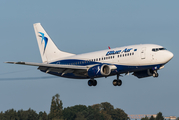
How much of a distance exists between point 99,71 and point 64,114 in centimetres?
8804

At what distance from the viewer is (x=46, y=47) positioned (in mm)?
74562

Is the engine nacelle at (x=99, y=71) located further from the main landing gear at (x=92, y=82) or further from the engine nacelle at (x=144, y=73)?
the engine nacelle at (x=144, y=73)

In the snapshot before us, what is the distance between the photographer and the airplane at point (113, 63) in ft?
194

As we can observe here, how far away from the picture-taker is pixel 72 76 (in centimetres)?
6744

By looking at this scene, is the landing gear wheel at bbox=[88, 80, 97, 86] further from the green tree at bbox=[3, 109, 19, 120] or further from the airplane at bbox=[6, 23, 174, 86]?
the green tree at bbox=[3, 109, 19, 120]

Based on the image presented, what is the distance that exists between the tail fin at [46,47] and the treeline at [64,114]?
123ft

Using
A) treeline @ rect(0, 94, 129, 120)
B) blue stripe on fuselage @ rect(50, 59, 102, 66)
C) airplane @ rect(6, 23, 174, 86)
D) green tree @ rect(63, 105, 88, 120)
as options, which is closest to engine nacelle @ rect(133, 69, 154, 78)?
airplane @ rect(6, 23, 174, 86)

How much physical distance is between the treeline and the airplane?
4237 centimetres

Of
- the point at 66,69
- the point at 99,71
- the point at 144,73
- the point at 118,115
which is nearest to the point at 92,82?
the point at 66,69

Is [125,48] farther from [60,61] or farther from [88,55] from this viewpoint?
[60,61]

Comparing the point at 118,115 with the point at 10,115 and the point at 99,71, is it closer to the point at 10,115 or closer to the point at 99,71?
the point at 10,115

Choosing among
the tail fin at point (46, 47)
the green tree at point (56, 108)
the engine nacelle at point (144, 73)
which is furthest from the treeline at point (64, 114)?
the engine nacelle at point (144, 73)

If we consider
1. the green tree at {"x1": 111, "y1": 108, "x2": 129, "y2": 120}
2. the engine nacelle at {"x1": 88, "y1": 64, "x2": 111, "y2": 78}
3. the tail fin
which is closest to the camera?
the engine nacelle at {"x1": 88, "y1": 64, "x2": 111, "y2": 78}

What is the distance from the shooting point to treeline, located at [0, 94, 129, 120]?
127188 millimetres
